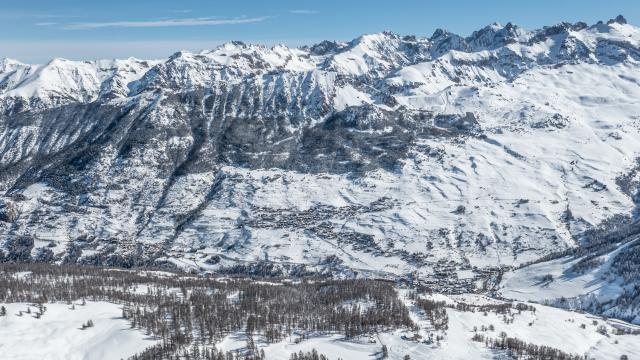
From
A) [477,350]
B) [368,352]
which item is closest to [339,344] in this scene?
[368,352]

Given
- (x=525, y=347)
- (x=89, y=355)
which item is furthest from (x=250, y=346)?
(x=525, y=347)

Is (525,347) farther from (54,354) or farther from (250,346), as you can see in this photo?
(54,354)

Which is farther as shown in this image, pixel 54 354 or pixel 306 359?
pixel 54 354

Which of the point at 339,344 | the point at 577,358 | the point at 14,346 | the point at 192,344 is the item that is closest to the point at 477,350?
the point at 577,358

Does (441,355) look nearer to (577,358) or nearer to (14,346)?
(577,358)

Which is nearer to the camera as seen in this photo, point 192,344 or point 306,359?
point 306,359

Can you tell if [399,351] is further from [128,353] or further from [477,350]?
[128,353]
